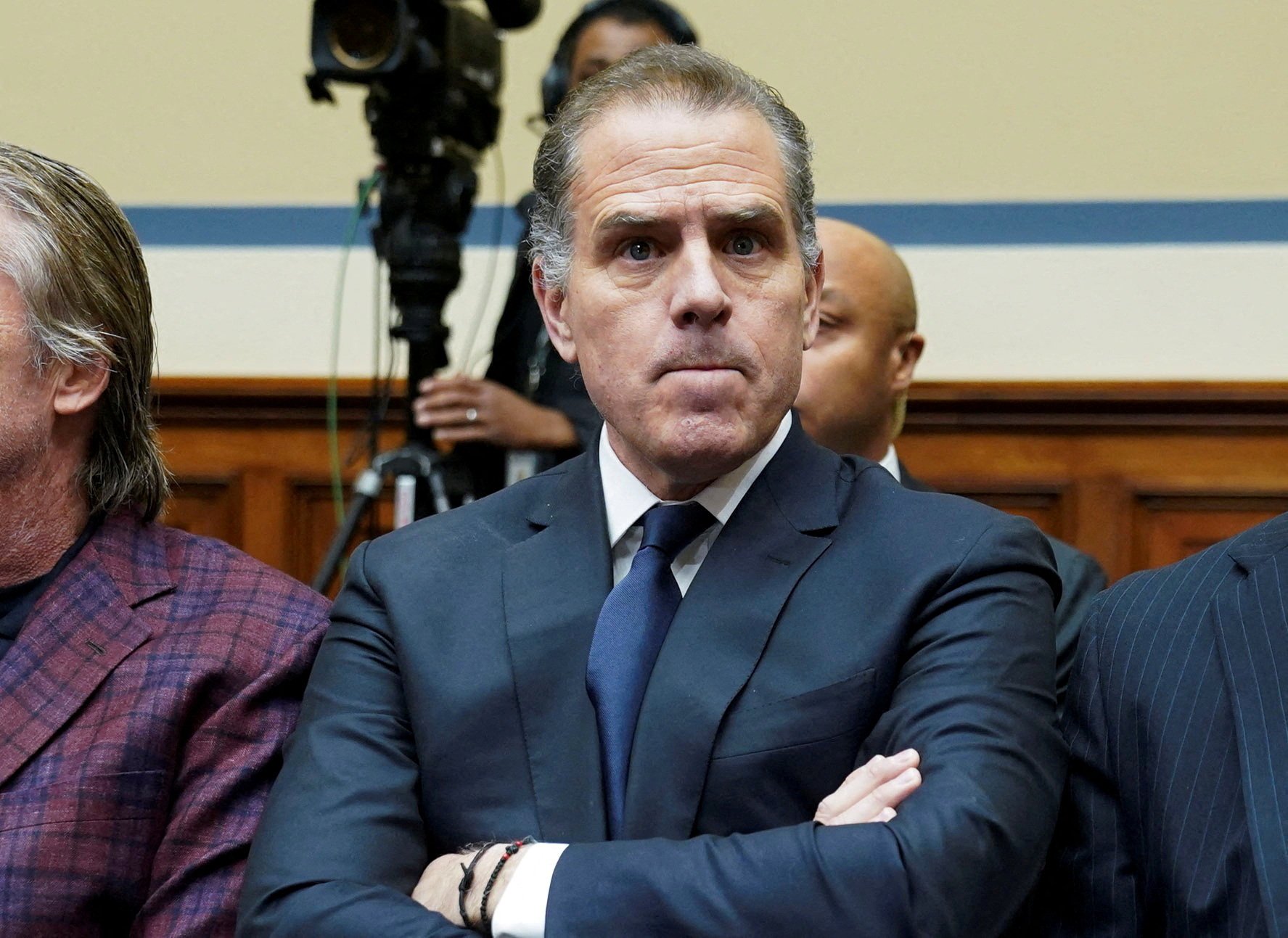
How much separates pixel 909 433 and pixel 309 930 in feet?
7.48

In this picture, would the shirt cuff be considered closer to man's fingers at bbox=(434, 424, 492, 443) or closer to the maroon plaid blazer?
the maroon plaid blazer

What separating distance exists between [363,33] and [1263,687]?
195cm

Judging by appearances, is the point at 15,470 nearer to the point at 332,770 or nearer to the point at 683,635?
the point at 332,770

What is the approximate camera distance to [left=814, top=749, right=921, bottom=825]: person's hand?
4.06 feet

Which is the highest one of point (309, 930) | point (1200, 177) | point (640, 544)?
point (1200, 177)

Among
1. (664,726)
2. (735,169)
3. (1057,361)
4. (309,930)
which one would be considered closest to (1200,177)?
(1057,361)

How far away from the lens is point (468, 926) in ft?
4.19

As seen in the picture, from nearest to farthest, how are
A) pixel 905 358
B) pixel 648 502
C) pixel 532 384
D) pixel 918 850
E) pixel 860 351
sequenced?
pixel 918 850
pixel 648 502
pixel 860 351
pixel 905 358
pixel 532 384

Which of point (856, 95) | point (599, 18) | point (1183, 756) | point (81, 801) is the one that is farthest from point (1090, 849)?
point (856, 95)

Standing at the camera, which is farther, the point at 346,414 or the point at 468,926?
the point at 346,414

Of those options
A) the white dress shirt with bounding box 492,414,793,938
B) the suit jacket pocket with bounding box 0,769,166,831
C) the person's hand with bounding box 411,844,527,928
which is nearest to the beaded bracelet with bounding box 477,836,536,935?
the person's hand with bounding box 411,844,527,928

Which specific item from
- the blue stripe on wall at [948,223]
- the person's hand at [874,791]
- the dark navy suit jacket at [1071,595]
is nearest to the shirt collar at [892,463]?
the dark navy suit jacket at [1071,595]

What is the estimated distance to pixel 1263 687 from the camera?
1288 millimetres

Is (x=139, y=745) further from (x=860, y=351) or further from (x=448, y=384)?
(x=860, y=351)
